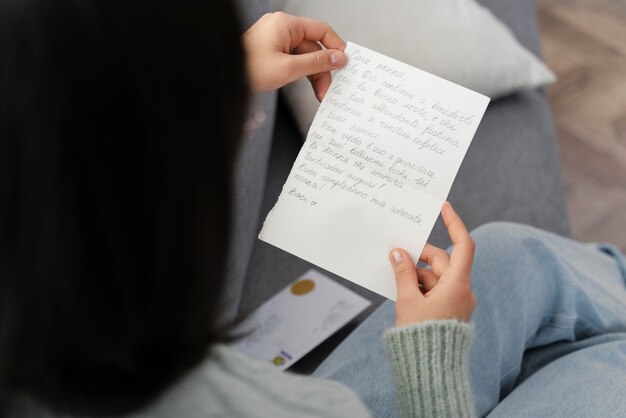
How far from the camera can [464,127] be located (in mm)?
807

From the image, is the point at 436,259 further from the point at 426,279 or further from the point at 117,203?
the point at 117,203

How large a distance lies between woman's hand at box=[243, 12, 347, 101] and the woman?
362 mm

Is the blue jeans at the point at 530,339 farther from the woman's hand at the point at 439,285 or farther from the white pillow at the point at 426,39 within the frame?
the white pillow at the point at 426,39

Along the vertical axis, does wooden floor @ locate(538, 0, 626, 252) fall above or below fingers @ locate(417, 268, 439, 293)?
below

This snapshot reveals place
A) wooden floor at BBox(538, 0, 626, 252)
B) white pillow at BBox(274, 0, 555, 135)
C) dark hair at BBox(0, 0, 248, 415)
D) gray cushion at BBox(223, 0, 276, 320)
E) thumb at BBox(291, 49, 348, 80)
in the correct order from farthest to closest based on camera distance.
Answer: wooden floor at BBox(538, 0, 626, 252) < white pillow at BBox(274, 0, 555, 135) < gray cushion at BBox(223, 0, 276, 320) < thumb at BBox(291, 49, 348, 80) < dark hair at BBox(0, 0, 248, 415)

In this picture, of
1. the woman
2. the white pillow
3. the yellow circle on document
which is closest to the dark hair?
the woman

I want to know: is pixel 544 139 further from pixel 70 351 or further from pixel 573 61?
pixel 70 351

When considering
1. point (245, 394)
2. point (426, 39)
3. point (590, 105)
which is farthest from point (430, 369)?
point (590, 105)

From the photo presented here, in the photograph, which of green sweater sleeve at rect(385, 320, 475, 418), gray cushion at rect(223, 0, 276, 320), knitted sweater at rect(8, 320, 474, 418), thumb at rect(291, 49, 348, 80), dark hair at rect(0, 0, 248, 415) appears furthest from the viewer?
gray cushion at rect(223, 0, 276, 320)

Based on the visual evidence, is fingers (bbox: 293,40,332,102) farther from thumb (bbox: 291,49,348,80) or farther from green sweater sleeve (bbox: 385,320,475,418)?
green sweater sleeve (bbox: 385,320,475,418)

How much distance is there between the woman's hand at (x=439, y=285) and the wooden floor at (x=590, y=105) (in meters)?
0.89

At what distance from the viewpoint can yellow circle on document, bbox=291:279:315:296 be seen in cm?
108

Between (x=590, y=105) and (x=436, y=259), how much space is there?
1.18 metres

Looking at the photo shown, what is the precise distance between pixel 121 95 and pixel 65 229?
8 cm
